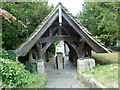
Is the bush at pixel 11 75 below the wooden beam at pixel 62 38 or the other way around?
below

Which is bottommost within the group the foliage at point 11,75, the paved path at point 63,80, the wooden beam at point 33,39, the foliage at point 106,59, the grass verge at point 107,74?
the paved path at point 63,80

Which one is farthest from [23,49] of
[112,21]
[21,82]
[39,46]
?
[112,21]

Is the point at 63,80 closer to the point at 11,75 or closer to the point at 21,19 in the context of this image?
the point at 11,75

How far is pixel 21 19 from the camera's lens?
8.27 m

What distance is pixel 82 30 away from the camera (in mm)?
7102

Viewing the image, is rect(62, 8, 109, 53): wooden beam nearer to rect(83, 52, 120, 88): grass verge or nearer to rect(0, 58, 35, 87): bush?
rect(83, 52, 120, 88): grass verge

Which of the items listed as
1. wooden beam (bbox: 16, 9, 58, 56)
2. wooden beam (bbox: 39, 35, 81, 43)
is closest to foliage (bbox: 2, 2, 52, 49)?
wooden beam (bbox: 16, 9, 58, 56)

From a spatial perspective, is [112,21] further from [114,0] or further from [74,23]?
[74,23]

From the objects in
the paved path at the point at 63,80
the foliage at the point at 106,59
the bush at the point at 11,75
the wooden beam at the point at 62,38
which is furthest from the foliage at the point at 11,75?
the foliage at the point at 106,59

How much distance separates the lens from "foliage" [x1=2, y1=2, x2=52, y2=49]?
6.62m

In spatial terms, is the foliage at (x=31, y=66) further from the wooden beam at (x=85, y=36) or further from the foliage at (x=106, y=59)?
the foliage at (x=106, y=59)

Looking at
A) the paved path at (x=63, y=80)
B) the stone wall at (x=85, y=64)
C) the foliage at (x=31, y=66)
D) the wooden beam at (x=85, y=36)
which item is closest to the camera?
the paved path at (x=63, y=80)

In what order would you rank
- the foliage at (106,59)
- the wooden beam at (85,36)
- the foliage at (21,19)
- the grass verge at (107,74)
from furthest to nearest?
1. the foliage at (106,59)
2. the wooden beam at (85,36)
3. the foliage at (21,19)
4. the grass verge at (107,74)

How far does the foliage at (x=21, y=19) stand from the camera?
662 cm
